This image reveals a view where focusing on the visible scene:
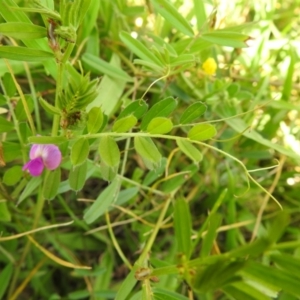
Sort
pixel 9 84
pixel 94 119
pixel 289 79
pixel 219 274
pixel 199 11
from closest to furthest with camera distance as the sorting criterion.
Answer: pixel 219 274, pixel 94 119, pixel 9 84, pixel 199 11, pixel 289 79

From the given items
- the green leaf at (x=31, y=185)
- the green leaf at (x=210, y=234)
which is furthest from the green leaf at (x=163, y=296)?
the green leaf at (x=31, y=185)

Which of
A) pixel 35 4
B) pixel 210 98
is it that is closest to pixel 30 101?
pixel 35 4

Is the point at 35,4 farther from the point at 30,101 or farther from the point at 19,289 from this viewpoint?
the point at 19,289

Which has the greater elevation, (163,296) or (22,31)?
(22,31)

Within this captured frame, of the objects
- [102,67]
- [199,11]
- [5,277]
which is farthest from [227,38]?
[5,277]

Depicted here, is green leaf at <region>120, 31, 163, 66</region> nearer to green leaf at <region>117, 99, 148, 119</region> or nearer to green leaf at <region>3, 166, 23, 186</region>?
green leaf at <region>117, 99, 148, 119</region>

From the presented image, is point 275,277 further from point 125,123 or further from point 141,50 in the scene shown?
point 141,50

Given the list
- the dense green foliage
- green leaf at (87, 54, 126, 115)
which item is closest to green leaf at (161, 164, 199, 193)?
the dense green foliage

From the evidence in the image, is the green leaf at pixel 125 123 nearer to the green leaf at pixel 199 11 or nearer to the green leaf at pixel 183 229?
the green leaf at pixel 183 229
